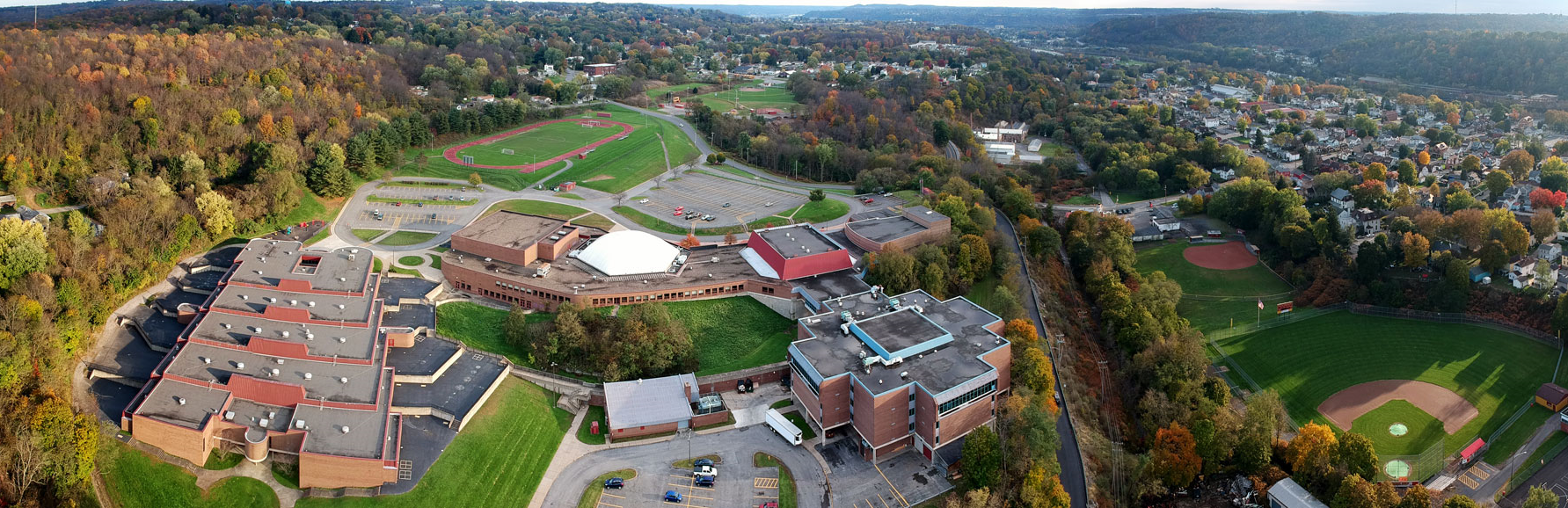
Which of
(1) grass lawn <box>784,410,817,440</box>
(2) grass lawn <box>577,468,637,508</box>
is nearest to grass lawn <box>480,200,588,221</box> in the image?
(1) grass lawn <box>784,410,817,440</box>

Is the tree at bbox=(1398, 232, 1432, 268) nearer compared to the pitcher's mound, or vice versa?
the tree at bbox=(1398, 232, 1432, 268)

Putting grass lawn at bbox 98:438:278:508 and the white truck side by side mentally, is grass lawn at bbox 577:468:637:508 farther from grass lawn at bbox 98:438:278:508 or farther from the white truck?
grass lawn at bbox 98:438:278:508

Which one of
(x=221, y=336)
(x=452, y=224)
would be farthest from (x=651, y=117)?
(x=221, y=336)

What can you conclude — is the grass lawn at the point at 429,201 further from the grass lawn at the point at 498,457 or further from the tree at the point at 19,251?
the grass lawn at the point at 498,457

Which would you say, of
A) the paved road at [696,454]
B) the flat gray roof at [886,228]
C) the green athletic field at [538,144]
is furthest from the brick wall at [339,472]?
the green athletic field at [538,144]

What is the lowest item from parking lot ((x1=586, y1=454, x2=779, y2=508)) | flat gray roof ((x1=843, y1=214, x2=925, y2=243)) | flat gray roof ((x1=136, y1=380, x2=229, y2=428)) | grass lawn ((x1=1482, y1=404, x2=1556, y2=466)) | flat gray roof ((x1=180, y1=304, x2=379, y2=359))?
parking lot ((x1=586, y1=454, x2=779, y2=508))

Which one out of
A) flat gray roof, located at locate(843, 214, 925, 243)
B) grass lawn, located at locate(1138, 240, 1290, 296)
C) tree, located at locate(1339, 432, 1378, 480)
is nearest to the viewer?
tree, located at locate(1339, 432, 1378, 480)

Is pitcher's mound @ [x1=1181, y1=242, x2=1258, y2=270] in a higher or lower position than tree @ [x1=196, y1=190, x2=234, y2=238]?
lower
